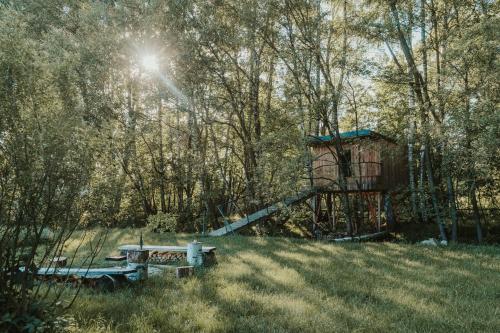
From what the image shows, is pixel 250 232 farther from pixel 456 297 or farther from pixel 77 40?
pixel 456 297

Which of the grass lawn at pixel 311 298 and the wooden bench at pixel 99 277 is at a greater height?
the wooden bench at pixel 99 277

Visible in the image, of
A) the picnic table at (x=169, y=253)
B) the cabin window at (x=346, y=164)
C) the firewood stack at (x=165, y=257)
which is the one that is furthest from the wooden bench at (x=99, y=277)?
the cabin window at (x=346, y=164)

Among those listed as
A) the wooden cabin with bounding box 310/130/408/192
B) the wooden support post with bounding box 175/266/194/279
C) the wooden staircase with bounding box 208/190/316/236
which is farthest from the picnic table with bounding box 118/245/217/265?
the wooden cabin with bounding box 310/130/408/192

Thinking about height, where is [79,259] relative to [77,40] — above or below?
below

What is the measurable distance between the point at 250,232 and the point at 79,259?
1023 cm

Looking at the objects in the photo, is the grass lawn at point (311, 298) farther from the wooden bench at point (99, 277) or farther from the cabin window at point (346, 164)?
the cabin window at point (346, 164)

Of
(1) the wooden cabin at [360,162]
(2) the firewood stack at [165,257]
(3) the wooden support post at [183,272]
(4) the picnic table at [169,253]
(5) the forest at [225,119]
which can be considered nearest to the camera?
(5) the forest at [225,119]

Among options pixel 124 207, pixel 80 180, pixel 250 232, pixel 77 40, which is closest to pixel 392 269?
pixel 80 180

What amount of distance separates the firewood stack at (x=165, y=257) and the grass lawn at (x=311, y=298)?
121cm

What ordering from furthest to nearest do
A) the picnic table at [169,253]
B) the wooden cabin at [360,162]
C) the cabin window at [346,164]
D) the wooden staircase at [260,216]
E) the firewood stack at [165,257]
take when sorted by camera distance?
the wooden staircase at [260,216] < the cabin window at [346,164] < the wooden cabin at [360,162] < the firewood stack at [165,257] < the picnic table at [169,253]

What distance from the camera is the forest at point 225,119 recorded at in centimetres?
425

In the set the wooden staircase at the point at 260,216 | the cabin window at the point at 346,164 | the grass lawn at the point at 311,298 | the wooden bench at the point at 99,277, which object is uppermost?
the cabin window at the point at 346,164

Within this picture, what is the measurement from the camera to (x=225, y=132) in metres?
22.7

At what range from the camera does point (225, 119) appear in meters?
19.9
